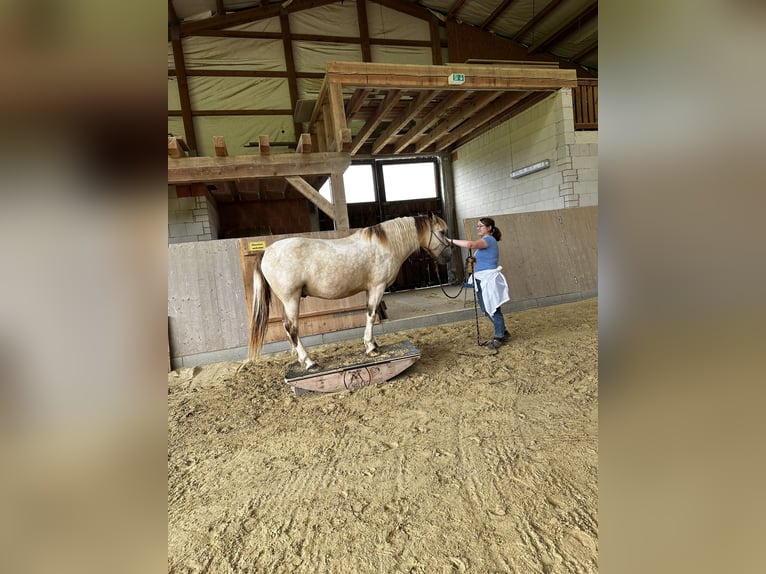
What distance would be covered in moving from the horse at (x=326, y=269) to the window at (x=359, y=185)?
19.0 ft

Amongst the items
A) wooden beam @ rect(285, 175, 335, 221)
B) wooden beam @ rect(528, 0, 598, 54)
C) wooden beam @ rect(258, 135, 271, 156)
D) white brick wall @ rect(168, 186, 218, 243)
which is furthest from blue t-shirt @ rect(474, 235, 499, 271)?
wooden beam @ rect(528, 0, 598, 54)

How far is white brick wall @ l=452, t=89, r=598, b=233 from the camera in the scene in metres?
6.30

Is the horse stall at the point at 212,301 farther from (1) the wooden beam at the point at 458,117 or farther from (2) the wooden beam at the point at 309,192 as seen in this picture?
(1) the wooden beam at the point at 458,117

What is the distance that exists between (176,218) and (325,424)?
5.49 meters

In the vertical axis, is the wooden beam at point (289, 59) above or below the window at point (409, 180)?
above

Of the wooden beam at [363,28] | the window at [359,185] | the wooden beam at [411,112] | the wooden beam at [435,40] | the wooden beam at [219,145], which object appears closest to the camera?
the wooden beam at [219,145]

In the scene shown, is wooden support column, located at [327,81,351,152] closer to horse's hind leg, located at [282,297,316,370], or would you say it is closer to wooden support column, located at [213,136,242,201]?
wooden support column, located at [213,136,242,201]

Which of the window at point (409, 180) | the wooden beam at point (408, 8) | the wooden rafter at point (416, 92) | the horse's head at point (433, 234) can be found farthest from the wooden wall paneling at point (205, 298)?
the wooden beam at point (408, 8)

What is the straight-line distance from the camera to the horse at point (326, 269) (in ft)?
10.9

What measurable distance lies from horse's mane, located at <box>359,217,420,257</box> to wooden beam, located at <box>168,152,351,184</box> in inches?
68.3

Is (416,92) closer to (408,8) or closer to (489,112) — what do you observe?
(489,112)

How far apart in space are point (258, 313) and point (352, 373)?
1.07 metres

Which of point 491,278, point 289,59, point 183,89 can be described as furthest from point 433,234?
point 183,89
